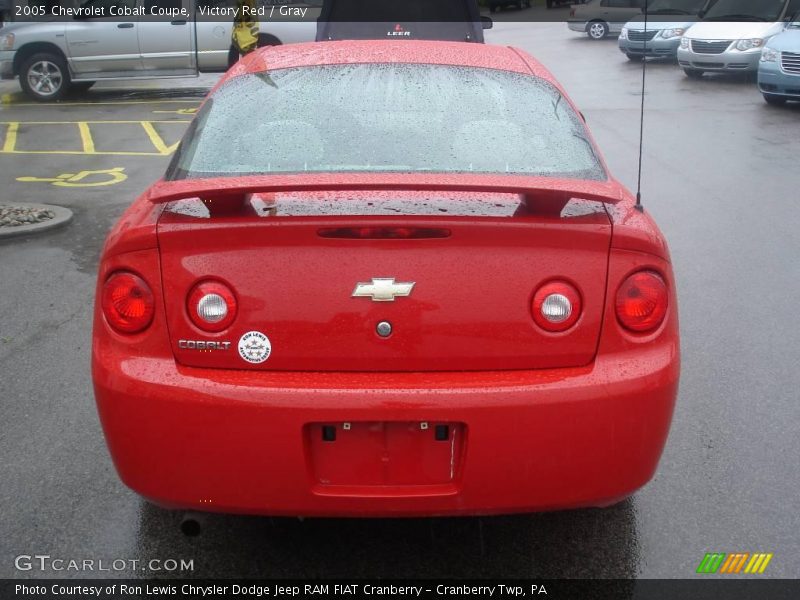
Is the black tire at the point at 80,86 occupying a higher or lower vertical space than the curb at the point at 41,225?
lower

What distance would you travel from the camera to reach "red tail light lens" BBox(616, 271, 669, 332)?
307 centimetres

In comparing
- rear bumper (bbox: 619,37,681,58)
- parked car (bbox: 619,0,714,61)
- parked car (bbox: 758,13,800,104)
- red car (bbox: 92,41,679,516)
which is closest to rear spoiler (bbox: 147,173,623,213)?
red car (bbox: 92,41,679,516)

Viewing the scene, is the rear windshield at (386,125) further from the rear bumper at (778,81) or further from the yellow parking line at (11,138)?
the rear bumper at (778,81)

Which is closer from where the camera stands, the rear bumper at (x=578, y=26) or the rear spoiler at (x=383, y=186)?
the rear spoiler at (x=383, y=186)

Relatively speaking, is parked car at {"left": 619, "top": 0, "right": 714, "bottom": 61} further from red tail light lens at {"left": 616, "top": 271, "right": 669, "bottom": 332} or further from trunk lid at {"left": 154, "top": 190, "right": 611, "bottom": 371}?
trunk lid at {"left": 154, "top": 190, "right": 611, "bottom": 371}

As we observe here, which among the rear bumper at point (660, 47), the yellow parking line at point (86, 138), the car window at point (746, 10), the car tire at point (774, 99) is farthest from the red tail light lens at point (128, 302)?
the rear bumper at point (660, 47)

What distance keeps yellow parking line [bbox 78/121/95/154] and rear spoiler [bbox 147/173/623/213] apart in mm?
10499

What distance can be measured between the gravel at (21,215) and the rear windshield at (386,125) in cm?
471

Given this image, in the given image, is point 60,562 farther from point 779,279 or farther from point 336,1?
point 336,1

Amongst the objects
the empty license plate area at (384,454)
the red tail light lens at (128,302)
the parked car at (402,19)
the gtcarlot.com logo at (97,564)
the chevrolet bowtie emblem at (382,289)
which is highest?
the chevrolet bowtie emblem at (382,289)

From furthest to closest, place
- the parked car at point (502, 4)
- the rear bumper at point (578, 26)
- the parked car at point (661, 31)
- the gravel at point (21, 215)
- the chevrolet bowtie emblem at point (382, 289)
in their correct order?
the parked car at point (502, 4) < the rear bumper at point (578, 26) < the parked car at point (661, 31) < the gravel at point (21, 215) < the chevrolet bowtie emblem at point (382, 289)

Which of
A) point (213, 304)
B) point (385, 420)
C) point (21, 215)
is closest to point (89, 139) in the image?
point (21, 215)

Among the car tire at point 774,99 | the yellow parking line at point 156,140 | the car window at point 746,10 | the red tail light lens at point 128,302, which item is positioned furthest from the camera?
the car window at point 746,10

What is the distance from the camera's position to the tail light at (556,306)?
3.00 metres
